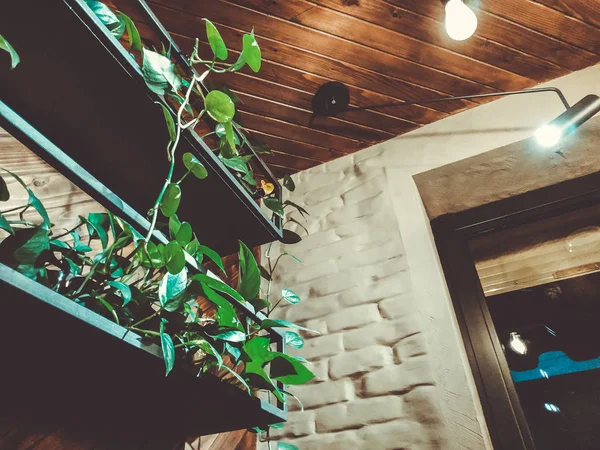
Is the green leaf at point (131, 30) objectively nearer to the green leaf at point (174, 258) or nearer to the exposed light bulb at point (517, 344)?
the green leaf at point (174, 258)

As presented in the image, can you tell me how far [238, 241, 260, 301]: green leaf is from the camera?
0.94 meters

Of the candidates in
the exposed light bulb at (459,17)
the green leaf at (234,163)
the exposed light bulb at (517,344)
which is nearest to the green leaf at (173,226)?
the green leaf at (234,163)

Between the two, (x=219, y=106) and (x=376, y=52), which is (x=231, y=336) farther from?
(x=376, y=52)

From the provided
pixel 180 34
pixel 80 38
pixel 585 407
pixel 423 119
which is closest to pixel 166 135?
pixel 80 38

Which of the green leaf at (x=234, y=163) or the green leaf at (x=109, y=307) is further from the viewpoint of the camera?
the green leaf at (x=234, y=163)

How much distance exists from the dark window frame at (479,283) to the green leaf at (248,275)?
2.82ft

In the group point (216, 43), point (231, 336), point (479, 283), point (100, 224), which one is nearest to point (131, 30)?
point (216, 43)

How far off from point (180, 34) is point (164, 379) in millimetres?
1277

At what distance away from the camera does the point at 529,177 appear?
69.7 inches

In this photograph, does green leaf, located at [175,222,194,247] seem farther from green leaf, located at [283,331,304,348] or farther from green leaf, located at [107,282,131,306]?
green leaf, located at [283,331,304,348]

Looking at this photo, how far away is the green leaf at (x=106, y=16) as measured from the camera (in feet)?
3.03

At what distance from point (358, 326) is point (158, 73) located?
104 cm

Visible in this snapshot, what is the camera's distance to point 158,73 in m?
0.94

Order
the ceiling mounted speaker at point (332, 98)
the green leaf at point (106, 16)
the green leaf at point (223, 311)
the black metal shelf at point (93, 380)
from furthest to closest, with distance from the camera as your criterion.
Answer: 1. the ceiling mounted speaker at point (332, 98)
2. the green leaf at point (106, 16)
3. the green leaf at point (223, 311)
4. the black metal shelf at point (93, 380)
